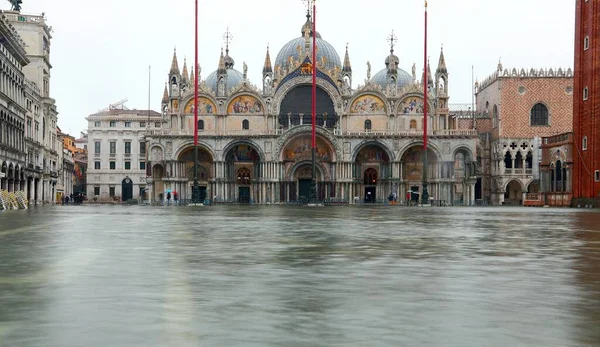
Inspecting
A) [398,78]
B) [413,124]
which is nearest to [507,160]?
[413,124]

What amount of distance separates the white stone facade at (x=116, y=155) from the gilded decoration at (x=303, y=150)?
31.0 meters

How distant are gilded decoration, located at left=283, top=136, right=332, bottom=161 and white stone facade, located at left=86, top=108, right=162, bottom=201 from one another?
1222 inches

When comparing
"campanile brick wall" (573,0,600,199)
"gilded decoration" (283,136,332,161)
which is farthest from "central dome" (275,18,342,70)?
"campanile brick wall" (573,0,600,199)

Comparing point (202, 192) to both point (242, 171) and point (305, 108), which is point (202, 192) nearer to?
point (242, 171)

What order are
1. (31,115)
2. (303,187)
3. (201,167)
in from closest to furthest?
1. (31,115)
2. (303,187)
3. (201,167)

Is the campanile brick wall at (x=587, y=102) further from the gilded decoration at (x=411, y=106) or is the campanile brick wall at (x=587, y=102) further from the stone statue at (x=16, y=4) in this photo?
the stone statue at (x=16, y=4)

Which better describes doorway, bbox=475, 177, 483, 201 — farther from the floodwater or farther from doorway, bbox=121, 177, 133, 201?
the floodwater

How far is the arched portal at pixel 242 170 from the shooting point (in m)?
73.1

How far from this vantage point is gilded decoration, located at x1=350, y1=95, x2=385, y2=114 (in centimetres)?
7306

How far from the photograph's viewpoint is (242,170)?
74.2 meters

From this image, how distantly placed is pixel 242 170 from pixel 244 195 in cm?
250

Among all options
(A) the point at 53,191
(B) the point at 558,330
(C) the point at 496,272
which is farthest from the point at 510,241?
(A) the point at 53,191

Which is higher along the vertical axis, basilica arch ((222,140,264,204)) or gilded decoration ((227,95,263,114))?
gilded decoration ((227,95,263,114))

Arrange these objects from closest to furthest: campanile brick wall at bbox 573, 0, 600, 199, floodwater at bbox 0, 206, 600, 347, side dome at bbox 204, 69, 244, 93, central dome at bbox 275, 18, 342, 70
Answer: floodwater at bbox 0, 206, 600, 347
campanile brick wall at bbox 573, 0, 600, 199
central dome at bbox 275, 18, 342, 70
side dome at bbox 204, 69, 244, 93
